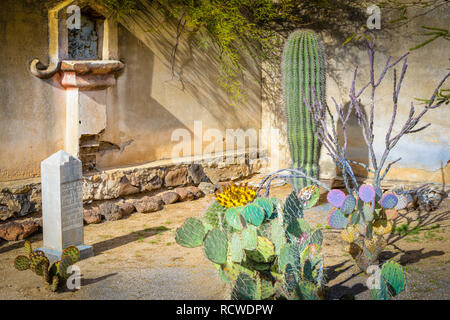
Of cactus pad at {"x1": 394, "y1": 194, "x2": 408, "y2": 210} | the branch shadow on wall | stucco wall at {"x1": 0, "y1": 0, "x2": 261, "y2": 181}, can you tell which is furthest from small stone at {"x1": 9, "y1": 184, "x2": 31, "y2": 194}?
the branch shadow on wall

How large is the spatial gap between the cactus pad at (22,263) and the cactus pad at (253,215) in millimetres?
2068

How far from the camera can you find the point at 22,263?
189 inches

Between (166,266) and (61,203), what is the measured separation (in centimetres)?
116

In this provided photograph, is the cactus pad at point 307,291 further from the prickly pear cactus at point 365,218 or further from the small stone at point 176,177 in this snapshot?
the small stone at point 176,177

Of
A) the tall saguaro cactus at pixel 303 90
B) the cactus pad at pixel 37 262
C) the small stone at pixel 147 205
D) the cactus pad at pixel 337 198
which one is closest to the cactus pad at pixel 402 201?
the cactus pad at pixel 337 198

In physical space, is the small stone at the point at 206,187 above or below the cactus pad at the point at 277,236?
above

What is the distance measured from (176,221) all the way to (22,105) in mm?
2223

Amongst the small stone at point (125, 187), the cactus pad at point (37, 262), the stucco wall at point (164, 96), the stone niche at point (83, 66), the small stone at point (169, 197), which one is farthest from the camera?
the small stone at point (169, 197)

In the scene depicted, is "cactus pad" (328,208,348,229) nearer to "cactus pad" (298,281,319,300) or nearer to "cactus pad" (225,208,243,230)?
"cactus pad" (225,208,243,230)

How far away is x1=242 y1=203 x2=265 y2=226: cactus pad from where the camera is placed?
407cm

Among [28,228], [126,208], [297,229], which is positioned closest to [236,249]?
[297,229]

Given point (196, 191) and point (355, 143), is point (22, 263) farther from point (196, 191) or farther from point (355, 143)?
point (355, 143)

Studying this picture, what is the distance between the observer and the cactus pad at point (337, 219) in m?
4.84

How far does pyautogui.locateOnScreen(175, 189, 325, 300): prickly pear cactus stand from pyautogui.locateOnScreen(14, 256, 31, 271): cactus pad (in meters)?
1.57
